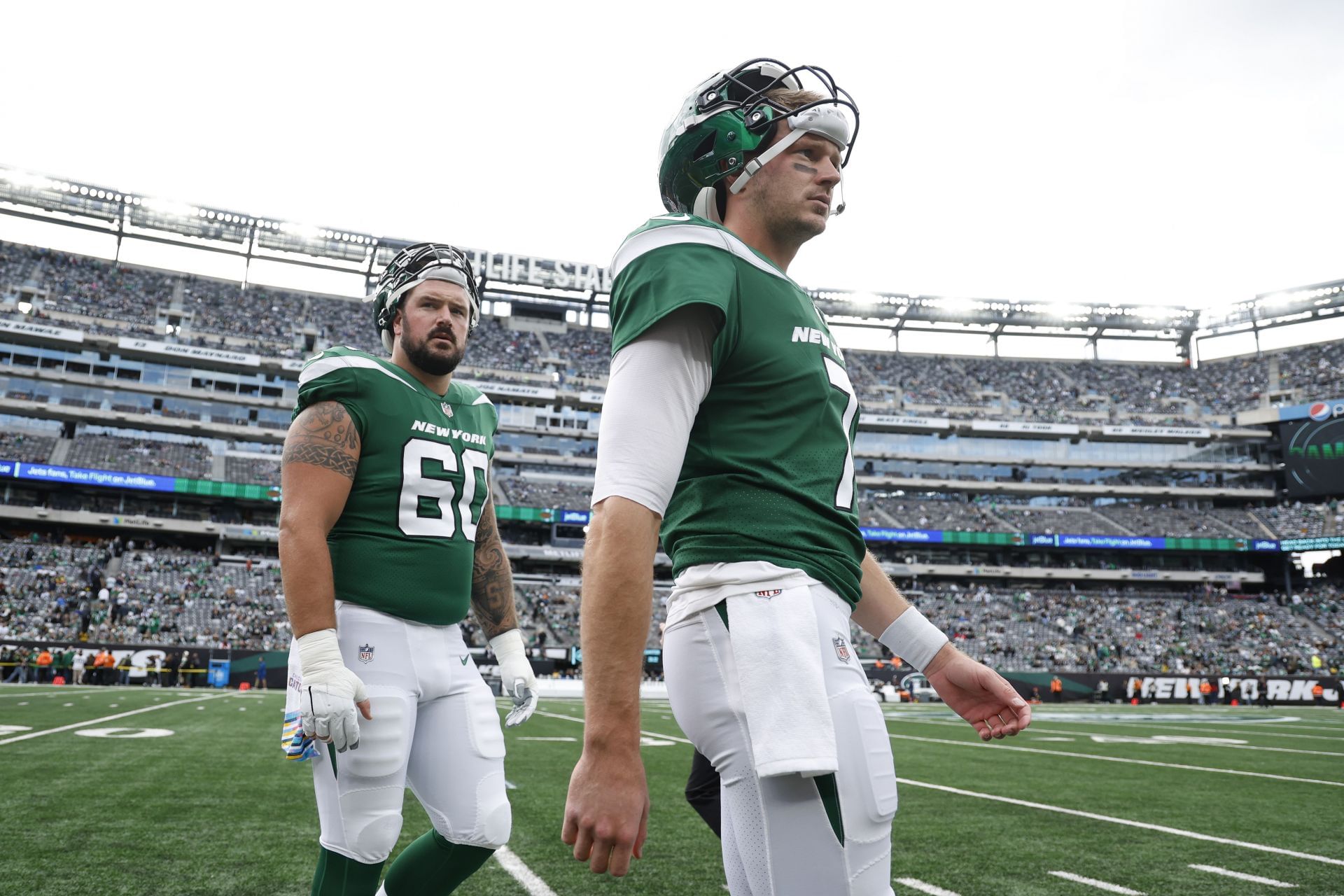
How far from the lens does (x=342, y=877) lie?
8.59ft

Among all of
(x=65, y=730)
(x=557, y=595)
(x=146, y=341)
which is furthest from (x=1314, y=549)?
(x=146, y=341)

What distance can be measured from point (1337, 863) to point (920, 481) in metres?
47.5

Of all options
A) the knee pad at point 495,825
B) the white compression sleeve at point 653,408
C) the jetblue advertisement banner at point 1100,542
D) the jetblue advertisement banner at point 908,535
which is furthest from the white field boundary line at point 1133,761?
the jetblue advertisement banner at point 1100,542

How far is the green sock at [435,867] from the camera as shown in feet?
9.36

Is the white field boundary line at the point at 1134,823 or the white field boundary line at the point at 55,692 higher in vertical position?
the white field boundary line at the point at 1134,823

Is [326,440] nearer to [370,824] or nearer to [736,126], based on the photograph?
[370,824]

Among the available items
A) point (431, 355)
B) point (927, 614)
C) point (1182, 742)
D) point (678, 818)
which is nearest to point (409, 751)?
point (431, 355)

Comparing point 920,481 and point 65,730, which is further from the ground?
point 920,481

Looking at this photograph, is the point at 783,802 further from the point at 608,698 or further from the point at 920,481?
the point at 920,481

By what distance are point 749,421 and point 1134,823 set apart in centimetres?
651

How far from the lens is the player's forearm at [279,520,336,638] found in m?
2.72

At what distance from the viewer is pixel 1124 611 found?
43750 mm

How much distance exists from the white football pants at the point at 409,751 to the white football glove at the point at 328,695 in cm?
9

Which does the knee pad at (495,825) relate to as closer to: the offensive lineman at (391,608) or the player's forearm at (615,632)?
the offensive lineman at (391,608)
